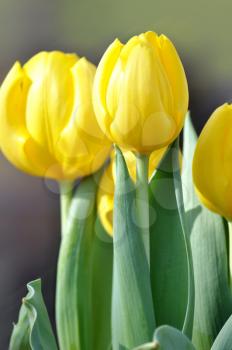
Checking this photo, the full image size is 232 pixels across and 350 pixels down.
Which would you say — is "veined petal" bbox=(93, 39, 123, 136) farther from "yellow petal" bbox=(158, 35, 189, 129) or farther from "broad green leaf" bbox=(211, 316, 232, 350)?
"broad green leaf" bbox=(211, 316, 232, 350)

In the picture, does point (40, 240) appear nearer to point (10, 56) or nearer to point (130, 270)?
point (10, 56)

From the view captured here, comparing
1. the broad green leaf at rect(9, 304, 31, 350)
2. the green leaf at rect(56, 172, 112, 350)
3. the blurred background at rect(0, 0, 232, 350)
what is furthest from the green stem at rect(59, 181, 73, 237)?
the blurred background at rect(0, 0, 232, 350)

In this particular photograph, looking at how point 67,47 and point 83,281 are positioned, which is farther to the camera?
point 67,47

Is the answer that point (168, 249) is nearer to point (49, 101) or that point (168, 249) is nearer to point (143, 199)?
point (143, 199)

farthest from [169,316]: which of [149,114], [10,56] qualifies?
[10,56]

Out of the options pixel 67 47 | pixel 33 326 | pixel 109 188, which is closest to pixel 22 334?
pixel 33 326

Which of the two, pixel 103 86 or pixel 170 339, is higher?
pixel 103 86
